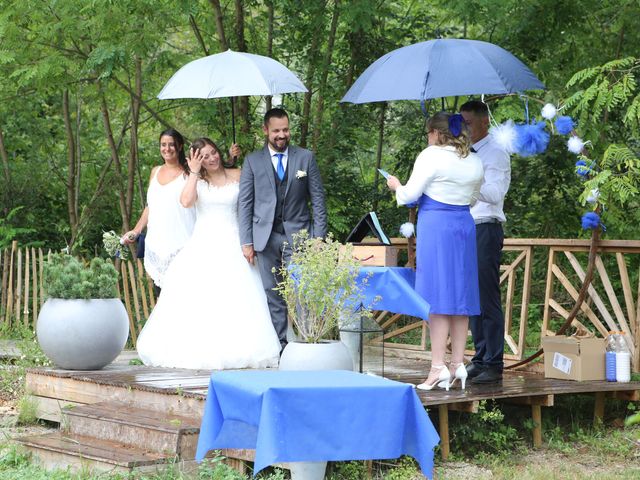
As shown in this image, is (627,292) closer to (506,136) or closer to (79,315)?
(506,136)

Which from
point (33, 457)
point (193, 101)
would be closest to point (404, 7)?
point (193, 101)

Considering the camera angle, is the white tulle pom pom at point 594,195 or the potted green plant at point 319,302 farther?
the white tulle pom pom at point 594,195

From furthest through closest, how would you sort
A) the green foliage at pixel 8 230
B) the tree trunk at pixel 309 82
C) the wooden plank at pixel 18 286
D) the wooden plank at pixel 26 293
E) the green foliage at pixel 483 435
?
the green foliage at pixel 8 230 < the wooden plank at pixel 18 286 < the wooden plank at pixel 26 293 < the tree trunk at pixel 309 82 < the green foliage at pixel 483 435

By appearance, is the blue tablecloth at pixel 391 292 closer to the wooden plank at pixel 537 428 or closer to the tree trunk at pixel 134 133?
the wooden plank at pixel 537 428

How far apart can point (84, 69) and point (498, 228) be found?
13.0ft

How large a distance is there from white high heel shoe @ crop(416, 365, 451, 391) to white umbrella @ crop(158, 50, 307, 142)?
221cm

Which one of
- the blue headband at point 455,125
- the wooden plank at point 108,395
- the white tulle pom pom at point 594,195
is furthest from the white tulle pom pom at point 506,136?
the wooden plank at point 108,395

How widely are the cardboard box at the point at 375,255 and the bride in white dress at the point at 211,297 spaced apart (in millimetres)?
1157

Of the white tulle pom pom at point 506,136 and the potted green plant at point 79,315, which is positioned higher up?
the white tulle pom pom at point 506,136

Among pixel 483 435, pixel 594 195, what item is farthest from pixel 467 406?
pixel 594 195

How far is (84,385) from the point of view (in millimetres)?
6750

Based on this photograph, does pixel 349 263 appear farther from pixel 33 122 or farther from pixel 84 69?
pixel 33 122

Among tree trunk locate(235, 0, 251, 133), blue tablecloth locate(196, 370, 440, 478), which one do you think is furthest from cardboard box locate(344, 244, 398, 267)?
tree trunk locate(235, 0, 251, 133)

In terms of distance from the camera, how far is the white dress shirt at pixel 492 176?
6.74 m
